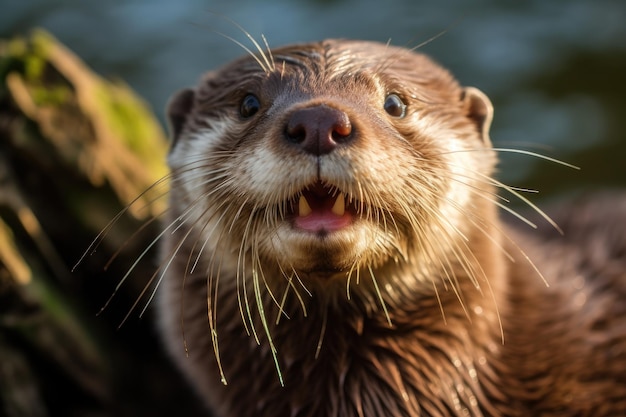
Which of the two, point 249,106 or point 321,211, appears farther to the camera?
point 249,106

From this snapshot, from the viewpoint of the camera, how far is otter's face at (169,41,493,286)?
6.24 feet

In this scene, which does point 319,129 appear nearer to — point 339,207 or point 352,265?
point 339,207

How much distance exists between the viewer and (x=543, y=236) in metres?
3.07

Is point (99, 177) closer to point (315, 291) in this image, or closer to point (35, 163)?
point (35, 163)

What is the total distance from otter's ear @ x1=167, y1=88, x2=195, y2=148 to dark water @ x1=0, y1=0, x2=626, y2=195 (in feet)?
8.22

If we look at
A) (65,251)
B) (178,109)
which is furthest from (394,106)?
(65,251)

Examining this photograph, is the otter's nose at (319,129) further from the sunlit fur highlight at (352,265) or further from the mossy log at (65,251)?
the mossy log at (65,251)

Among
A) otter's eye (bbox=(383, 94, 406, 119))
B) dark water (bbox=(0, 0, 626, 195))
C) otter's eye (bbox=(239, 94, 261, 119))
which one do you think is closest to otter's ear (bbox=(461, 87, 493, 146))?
otter's eye (bbox=(383, 94, 406, 119))

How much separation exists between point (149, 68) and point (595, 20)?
282cm

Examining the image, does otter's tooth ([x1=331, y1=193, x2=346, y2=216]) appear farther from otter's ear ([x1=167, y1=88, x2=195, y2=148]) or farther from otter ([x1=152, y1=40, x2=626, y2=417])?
otter's ear ([x1=167, y1=88, x2=195, y2=148])

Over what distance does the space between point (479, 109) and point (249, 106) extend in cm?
63

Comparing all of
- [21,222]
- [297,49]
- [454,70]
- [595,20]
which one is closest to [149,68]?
[454,70]

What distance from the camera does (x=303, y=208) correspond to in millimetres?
1956

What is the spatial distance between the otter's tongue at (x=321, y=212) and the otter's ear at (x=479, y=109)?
667mm
